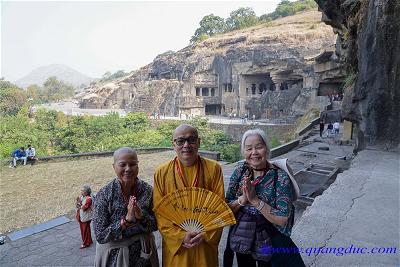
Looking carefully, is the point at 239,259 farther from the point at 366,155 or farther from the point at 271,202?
the point at 366,155

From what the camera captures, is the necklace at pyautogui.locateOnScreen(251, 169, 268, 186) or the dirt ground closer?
the necklace at pyautogui.locateOnScreen(251, 169, 268, 186)

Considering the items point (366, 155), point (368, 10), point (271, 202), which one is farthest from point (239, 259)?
point (368, 10)

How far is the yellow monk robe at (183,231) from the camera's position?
2.04 metres

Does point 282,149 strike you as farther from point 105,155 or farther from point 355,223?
point 355,223

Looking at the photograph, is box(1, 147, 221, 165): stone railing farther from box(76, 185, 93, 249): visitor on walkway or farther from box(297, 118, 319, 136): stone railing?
box(76, 185, 93, 249): visitor on walkway

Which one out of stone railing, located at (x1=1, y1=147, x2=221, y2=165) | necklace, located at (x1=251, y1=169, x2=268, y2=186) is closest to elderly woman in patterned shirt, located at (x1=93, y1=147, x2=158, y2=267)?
necklace, located at (x1=251, y1=169, x2=268, y2=186)

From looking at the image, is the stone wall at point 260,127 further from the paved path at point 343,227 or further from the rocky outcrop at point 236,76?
the paved path at point 343,227

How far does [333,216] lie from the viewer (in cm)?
315

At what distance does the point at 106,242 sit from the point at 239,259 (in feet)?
3.20

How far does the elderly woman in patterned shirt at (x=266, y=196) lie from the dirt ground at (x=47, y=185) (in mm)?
6429

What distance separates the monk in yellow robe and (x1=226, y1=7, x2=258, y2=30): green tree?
57.7 meters

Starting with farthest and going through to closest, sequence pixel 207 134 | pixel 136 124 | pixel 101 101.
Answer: pixel 101 101
pixel 136 124
pixel 207 134

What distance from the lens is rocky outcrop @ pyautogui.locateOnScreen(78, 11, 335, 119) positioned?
31828mm

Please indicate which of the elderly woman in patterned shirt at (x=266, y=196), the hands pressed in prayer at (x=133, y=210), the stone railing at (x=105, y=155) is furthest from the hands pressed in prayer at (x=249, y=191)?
the stone railing at (x=105, y=155)
